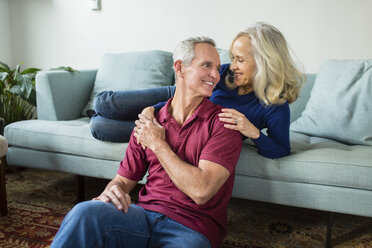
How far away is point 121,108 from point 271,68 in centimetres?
70

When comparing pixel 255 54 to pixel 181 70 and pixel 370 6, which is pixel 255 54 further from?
pixel 370 6

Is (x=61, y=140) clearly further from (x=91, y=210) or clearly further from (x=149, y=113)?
(x=91, y=210)

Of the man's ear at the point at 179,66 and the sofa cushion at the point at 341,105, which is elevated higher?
the man's ear at the point at 179,66

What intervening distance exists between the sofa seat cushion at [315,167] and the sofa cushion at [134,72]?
3.62 feet

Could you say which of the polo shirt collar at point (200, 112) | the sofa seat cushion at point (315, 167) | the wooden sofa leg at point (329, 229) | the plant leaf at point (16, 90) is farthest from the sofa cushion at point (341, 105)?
the plant leaf at point (16, 90)

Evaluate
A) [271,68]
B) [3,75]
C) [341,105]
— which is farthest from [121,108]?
[3,75]

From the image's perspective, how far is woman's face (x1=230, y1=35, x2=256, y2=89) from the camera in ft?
5.20

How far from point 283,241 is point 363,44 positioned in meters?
1.52

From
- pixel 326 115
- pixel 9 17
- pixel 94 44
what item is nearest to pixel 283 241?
pixel 326 115

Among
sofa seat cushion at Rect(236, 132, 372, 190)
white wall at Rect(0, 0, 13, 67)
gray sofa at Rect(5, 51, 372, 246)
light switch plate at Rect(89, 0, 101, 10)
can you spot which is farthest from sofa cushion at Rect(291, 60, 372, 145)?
white wall at Rect(0, 0, 13, 67)

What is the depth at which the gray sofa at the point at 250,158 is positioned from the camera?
1.52 metres

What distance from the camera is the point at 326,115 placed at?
2084 mm

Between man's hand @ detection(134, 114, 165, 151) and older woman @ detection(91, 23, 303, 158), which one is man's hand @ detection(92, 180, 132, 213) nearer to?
man's hand @ detection(134, 114, 165, 151)

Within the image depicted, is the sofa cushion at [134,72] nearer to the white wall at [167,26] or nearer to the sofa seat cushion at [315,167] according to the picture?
the white wall at [167,26]
